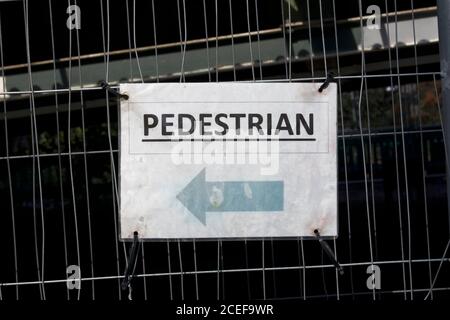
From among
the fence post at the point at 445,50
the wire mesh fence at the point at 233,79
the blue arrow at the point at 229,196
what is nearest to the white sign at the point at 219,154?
the blue arrow at the point at 229,196

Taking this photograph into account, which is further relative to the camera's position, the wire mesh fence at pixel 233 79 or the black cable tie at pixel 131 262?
the wire mesh fence at pixel 233 79

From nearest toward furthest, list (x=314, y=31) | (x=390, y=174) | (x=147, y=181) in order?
(x=147, y=181) → (x=314, y=31) → (x=390, y=174)

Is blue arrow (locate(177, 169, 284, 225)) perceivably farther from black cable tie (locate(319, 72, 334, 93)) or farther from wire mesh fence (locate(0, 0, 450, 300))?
wire mesh fence (locate(0, 0, 450, 300))

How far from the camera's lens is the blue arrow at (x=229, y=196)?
439cm

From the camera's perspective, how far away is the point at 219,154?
173 inches

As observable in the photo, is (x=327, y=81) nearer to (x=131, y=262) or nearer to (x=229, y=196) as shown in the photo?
(x=229, y=196)

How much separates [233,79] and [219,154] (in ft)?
6.16

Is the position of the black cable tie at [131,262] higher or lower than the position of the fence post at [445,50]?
lower

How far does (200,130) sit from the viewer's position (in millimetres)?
4383

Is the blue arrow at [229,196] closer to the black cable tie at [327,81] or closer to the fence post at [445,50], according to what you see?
the black cable tie at [327,81]

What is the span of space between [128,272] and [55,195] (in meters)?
5.70

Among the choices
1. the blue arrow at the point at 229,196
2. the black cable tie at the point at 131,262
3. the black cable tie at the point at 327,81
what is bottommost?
the black cable tie at the point at 131,262
